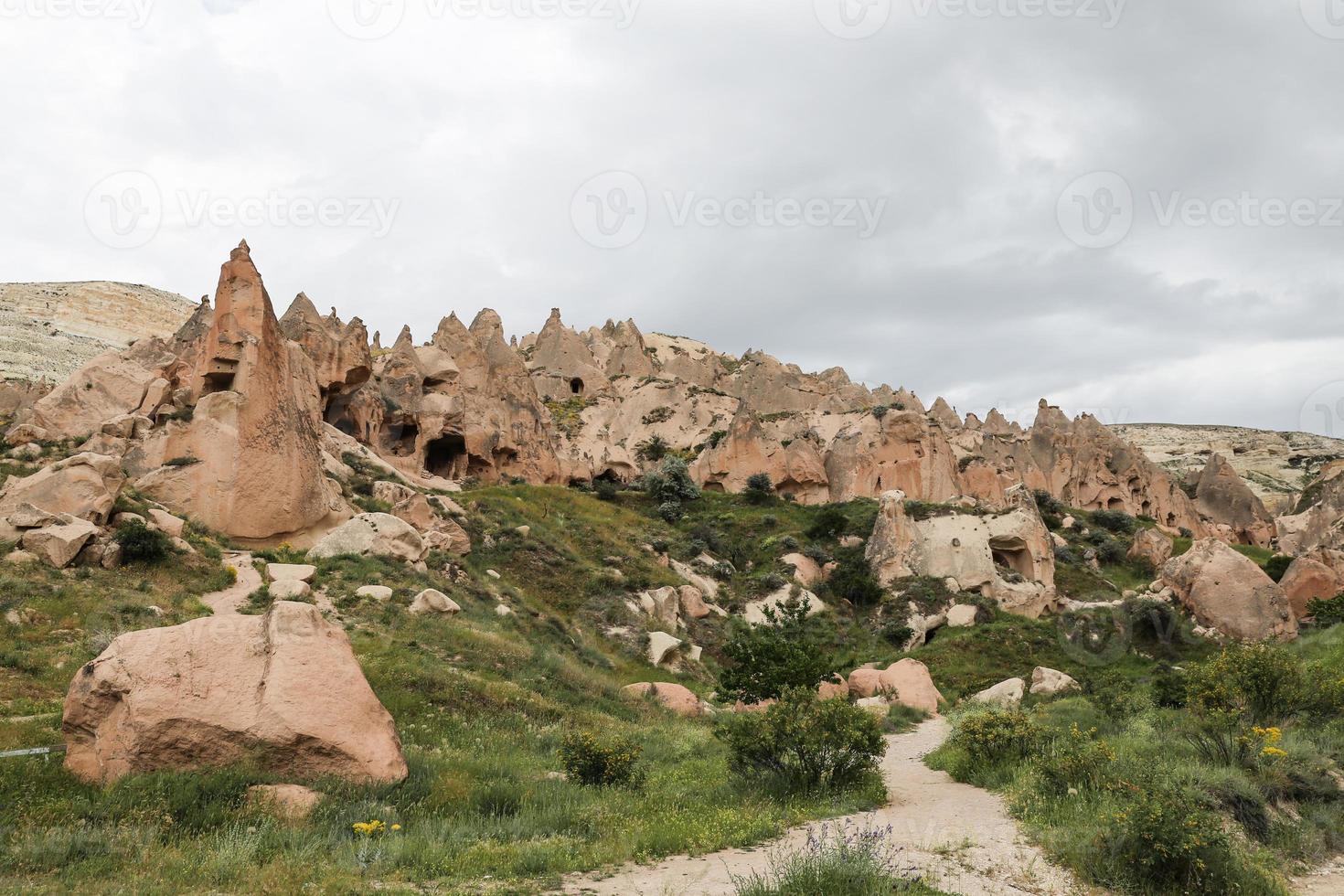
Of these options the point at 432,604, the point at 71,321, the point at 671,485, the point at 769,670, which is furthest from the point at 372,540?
the point at 71,321

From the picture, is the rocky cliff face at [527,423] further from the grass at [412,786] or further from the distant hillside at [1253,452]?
the distant hillside at [1253,452]

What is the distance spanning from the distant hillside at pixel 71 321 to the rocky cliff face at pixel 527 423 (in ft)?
112

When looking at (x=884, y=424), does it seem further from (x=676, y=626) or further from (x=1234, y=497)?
(x=1234, y=497)

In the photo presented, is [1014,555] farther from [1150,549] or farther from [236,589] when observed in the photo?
[236,589]

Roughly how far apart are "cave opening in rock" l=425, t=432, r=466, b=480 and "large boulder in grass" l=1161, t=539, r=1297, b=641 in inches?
1390

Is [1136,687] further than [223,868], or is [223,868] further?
[1136,687]

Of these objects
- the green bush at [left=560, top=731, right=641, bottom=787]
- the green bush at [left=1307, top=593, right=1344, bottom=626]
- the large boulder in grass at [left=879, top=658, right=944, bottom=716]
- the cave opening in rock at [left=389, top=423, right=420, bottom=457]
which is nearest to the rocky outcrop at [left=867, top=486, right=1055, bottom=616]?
the green bush at [left=1307, top=593, right=1344, bottom=626]

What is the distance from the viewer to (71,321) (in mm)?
88938

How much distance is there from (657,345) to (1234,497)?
7227 centimetres

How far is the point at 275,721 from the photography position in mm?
9383

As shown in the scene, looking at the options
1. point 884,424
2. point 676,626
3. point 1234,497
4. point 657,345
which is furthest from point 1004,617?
point 657,345

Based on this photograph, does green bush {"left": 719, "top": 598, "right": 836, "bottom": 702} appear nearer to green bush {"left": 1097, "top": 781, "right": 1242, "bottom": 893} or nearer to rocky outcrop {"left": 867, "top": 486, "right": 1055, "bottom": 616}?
green bush {"left": 1097, "top": 781, "right": 1242, "bottom": 893}

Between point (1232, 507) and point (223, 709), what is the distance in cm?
8440

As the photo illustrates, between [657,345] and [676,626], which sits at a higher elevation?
[657,345]
